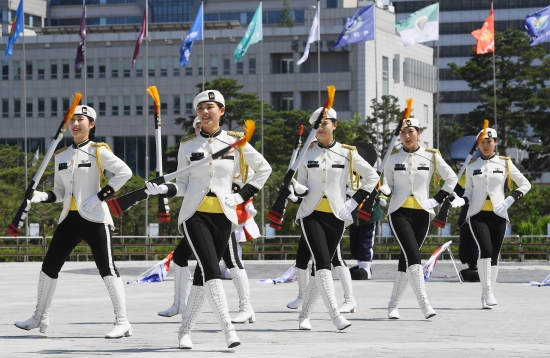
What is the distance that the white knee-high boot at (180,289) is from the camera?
49.0 feet

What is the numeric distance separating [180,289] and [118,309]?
8.59ft

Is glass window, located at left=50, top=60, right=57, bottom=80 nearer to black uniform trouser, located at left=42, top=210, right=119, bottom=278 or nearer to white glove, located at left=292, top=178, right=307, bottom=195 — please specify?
white glove, located at left=292, top=178, right=307, bottom=195

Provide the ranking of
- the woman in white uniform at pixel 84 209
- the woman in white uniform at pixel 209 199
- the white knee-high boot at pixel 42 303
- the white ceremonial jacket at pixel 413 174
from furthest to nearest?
the white ceremonial jacket at pixel 413 174 < the white knee-high boot at pixel 42 303 < the woman in white uniform at pixel 84 209 < the woman in white uniform at pixel 209 199

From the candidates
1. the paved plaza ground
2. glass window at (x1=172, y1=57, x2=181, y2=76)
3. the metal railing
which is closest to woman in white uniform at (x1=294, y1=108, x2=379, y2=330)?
the paved plaza ground

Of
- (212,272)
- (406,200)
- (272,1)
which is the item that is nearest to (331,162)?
(406,200)

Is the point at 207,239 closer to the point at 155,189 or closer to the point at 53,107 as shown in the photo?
the point at 155,189

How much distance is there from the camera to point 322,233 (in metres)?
13.6

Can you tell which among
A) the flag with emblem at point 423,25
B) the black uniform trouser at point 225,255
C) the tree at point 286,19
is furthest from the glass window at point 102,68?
the black uniform trouser at point 225,255

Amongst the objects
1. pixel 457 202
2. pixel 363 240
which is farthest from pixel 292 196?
pixel 363 240

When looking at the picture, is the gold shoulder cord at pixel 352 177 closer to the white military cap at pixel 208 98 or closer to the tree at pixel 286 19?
the white military cap at pixel 208 98

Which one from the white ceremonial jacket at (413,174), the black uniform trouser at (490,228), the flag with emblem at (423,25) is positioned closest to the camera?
the white ceremonial jacket at (413,174)

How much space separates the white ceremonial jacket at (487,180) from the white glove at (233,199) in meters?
6.15

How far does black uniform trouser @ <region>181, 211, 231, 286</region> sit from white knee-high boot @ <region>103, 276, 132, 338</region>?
1.13m

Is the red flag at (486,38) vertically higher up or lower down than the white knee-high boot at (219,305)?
higher up
